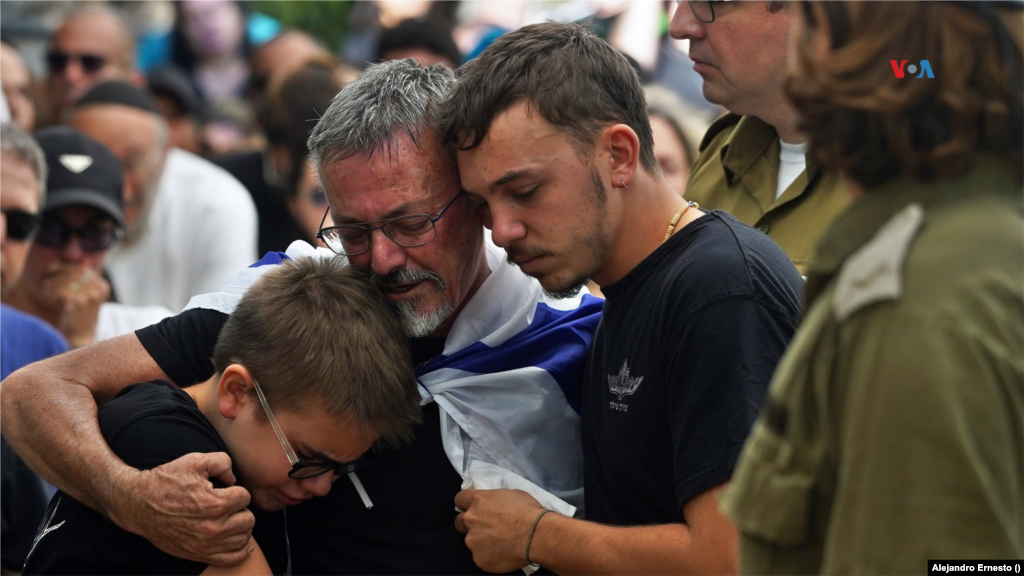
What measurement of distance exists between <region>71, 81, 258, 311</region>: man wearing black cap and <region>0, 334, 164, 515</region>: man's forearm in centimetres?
248

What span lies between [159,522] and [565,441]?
988 millimetres

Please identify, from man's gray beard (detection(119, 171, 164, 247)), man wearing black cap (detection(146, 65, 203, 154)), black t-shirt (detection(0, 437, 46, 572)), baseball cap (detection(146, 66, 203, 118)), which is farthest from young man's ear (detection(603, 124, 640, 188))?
baseball cap (detection(146, 66, 203, 118))

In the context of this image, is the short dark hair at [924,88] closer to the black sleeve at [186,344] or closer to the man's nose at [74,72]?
the black sleeve at [186,344]

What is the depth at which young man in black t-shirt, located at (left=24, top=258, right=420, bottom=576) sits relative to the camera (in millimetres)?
2201

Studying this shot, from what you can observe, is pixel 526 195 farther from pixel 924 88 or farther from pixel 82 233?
pixel 82 233

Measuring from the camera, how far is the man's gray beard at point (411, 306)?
2562 millimetres

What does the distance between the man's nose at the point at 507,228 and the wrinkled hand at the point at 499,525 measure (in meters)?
0.58

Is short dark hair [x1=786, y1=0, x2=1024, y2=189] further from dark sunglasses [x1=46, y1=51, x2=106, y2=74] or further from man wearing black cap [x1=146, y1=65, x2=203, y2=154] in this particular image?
dark sunglasses [x1=46, y1=51, x2=106, y2=74]

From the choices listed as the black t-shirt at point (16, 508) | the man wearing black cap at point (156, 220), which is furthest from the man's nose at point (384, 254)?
the man wearing black cap at point (156, 220)

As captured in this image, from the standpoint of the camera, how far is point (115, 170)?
14.3 feet

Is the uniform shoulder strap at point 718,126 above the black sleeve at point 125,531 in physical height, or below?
above

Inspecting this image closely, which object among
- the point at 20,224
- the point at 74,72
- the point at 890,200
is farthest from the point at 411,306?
the point at 74,72

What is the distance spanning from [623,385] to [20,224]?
2555 millimetres

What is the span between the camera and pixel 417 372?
2691 millimetres
